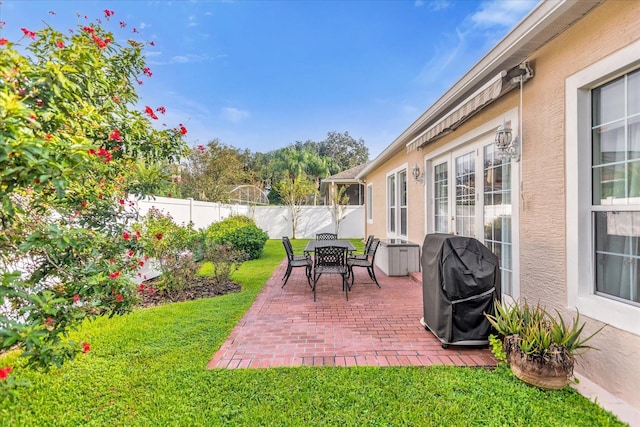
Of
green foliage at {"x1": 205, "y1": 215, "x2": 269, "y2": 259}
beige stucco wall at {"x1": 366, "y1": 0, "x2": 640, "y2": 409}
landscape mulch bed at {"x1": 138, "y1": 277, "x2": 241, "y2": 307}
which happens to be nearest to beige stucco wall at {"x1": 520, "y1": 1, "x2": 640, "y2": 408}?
beige stucco wall at {"x1": 366, "y1": 0, "x2": 640, "y2": 409}

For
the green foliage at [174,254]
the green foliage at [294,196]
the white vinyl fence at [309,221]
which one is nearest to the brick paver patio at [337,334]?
the green foliage at [174,254]

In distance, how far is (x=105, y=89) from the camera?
2408 millimetres

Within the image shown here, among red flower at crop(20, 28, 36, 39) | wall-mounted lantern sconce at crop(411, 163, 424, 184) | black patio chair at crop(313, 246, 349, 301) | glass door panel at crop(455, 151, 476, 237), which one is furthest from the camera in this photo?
wall-mounted lantern sconce at crop(411, 163, 424, 184)

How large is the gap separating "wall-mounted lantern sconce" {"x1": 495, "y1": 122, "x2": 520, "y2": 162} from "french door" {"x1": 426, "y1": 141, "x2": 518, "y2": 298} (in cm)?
26

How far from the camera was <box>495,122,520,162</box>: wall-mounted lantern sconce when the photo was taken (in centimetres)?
387

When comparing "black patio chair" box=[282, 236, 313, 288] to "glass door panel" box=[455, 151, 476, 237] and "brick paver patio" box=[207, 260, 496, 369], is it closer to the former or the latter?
"brick paver patio" box=[207, 260, 496, 369]

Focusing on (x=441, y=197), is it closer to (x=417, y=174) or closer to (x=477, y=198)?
(x=417, y=174)

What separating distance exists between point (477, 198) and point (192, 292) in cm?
604

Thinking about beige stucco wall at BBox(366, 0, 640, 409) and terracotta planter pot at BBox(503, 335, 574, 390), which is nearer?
beige stucco wall at BBox(366, 0, 640, 409)

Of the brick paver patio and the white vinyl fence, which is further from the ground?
the white vinyl fence

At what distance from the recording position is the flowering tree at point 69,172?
1588 millimetres

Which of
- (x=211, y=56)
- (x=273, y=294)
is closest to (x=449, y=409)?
(x=273, y=294)

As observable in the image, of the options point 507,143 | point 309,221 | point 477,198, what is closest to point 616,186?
point 507,143

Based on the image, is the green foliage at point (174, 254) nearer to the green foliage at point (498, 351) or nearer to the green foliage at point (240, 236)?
the green foliage at point (240, 236)
